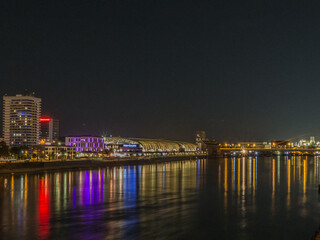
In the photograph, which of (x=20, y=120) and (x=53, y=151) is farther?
(x=20, y=120)

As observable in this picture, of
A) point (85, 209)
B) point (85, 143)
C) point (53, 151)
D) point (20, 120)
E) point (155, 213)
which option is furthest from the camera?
point (20, 120)

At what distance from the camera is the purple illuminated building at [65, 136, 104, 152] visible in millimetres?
60312

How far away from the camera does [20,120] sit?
3063 inches

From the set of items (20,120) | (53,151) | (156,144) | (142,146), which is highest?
(20,120)

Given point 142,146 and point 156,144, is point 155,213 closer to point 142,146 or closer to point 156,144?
point 142,146

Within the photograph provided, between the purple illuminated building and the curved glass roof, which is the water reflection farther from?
the curved glass roof

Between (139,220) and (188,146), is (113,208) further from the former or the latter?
(188,146)

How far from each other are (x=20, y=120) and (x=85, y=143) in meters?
23.8

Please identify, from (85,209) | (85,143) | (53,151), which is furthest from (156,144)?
(85,209)

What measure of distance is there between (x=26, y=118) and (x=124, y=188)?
6307 cm

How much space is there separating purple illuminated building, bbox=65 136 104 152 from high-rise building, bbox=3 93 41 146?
20.0m

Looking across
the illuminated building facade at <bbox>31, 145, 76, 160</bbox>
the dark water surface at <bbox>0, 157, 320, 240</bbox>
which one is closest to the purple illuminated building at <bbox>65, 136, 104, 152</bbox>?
the illuminated building facade at <bbox>31, 145, 76, 160</bbox>

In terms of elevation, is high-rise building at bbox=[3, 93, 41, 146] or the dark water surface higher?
high-rise building at bbox=[3, 93, 41, 146]

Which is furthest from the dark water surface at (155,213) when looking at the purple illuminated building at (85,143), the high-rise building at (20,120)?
the high-rise building at (20,120)
